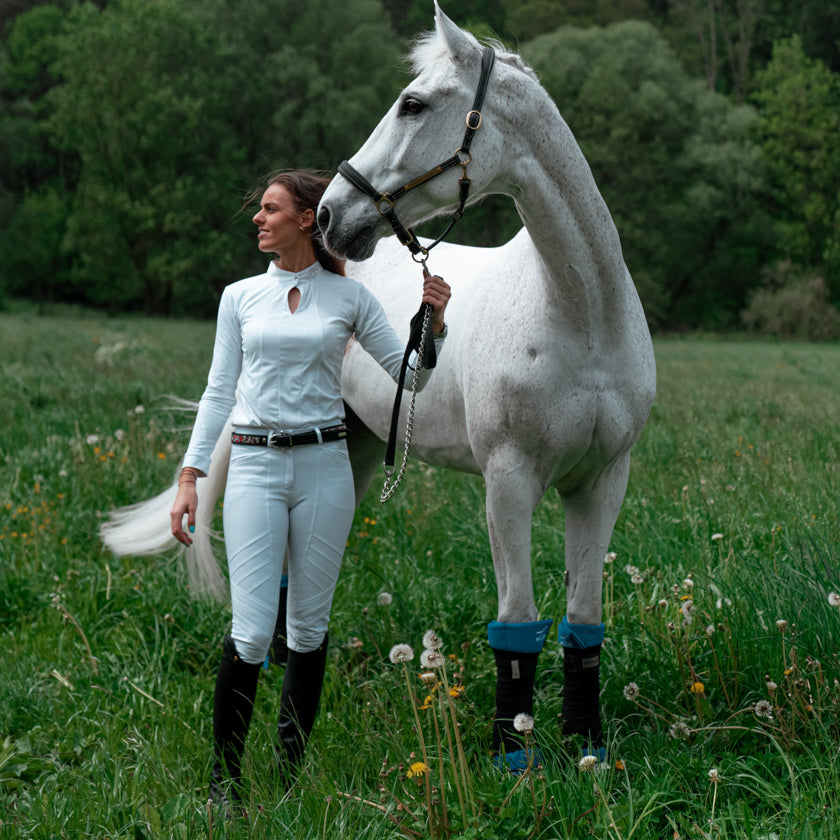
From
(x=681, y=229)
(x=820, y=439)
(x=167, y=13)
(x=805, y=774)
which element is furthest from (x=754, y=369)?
(x=167, y=13)

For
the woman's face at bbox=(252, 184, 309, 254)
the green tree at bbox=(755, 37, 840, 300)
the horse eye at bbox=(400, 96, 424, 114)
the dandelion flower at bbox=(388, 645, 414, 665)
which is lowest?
the green tree at bbox=(755, 37, 840, 300)

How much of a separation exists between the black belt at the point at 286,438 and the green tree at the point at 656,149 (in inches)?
1271

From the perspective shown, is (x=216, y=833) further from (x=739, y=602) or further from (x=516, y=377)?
(x=739, y=602)

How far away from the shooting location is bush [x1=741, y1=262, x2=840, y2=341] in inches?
1259

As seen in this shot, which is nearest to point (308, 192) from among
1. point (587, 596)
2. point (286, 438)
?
point (286, 438)

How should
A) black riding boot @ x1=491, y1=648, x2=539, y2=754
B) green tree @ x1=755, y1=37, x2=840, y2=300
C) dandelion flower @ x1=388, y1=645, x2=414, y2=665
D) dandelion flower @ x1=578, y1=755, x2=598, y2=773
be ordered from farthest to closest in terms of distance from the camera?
green tree @ x1=755, y1=37, x2=840, y2=300, black riding boot @ x1=491, y1=648, x2=539, y2=754, dandelion flower @ x1=388, y1=645, x2=414, y2=665, dandelion flower @ x1=578, y1=755, x2=598, y2=773

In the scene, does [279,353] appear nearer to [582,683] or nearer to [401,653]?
[401,653]

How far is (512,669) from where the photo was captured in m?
2.92

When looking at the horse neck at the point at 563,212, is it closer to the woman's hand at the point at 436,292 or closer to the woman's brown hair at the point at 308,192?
the woman's hand at the point at 436,292

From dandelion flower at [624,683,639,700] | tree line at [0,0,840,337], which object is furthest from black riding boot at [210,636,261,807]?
tree line at [0,0,840,337]

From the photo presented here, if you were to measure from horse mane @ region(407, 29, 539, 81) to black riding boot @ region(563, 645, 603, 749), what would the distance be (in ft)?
6.13

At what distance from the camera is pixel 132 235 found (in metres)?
35.3

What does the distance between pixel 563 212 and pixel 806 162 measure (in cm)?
3956

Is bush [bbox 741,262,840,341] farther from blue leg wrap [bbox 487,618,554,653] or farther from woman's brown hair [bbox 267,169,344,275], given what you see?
woman's brown hair [bbox 267,169,344,275]
